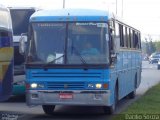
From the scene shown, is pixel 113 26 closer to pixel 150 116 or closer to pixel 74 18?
pixel 74 18

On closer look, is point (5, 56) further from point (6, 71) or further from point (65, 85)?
point (65, 85)

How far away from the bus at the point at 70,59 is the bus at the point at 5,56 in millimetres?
846

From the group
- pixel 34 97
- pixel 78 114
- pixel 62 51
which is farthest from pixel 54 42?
pixel 78 114

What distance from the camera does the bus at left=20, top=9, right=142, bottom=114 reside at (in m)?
15.3

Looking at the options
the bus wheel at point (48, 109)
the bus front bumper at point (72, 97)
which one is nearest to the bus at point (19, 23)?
the bus wheel at point (48, 109)

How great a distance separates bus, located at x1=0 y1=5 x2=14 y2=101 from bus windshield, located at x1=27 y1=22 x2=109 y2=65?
92cm

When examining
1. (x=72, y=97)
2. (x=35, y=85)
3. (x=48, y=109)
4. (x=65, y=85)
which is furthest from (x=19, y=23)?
(x=72, y=97)

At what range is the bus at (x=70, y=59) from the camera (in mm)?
15336

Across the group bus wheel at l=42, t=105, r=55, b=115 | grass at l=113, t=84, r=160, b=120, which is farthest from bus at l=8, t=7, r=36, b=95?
grass at l=113, t=84, r=160, b=120

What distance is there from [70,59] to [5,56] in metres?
2.04

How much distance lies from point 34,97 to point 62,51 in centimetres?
141

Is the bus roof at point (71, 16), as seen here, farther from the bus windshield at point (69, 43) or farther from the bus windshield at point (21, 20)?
the bus windshield at point (21, 20)

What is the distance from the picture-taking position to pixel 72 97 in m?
15.3

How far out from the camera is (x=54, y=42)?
15633mm
